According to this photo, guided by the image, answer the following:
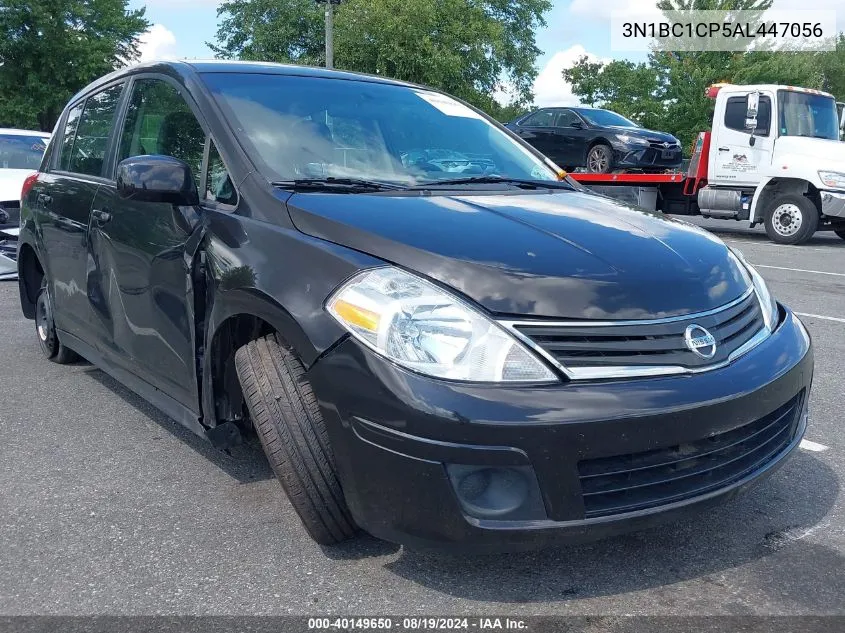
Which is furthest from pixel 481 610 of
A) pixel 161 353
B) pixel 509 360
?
pixel 161 353

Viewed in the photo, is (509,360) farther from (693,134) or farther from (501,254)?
(693,134)

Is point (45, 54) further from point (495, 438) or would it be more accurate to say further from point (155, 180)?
point (495, 438)

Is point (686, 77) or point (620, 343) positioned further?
point (686, 77)

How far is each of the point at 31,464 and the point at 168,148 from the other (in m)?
1.45

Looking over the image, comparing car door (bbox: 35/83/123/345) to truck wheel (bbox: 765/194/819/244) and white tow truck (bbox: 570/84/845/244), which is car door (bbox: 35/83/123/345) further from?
truck wheel (bbox: 765/194/819/244)

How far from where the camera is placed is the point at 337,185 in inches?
117

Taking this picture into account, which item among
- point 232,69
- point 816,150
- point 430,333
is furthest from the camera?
point 816,150

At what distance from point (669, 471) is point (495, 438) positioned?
1.78 feet

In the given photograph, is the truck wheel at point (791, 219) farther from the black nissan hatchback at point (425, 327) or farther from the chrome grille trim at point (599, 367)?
the chrome grille trim at point (599, 367)

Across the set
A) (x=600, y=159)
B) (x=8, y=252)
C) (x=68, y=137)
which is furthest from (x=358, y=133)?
(x=600, y=159)

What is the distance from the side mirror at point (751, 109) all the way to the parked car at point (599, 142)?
1902 mm

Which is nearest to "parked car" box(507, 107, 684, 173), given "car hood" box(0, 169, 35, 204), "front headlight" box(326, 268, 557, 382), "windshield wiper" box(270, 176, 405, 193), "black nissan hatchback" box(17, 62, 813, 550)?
"car hood" box(0, 169, 35, 204)

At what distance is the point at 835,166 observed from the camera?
12641mm

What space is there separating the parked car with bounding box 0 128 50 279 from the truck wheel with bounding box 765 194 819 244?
10.6m
